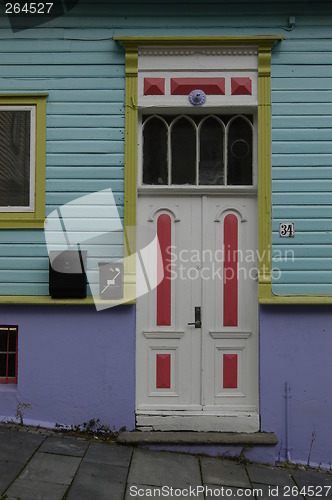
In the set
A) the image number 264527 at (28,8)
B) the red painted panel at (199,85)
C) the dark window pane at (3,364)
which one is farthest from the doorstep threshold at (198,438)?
the image number 264527 at (28,8)

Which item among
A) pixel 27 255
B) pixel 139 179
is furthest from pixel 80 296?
pixel 139 179

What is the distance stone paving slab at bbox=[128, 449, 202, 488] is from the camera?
413 centimetres

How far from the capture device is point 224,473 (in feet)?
14.4

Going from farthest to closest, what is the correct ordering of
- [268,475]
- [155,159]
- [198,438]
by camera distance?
[155,159] < [198,438] < [268,475]

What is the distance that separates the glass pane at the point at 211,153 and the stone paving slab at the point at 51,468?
3.22 metres

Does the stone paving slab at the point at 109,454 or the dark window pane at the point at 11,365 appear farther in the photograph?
the dark window pane at the point at 11,365

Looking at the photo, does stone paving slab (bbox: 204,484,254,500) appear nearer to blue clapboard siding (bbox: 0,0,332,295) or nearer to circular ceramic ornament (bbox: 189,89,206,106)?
blue clapboard siding (bbox: 0,0,332,295)

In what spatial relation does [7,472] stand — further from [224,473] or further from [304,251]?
[304,251]

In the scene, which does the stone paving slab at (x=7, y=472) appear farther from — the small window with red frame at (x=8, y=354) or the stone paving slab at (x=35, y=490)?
the small window with red frame at (x=8, y=354)

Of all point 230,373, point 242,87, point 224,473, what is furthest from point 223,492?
point 242,87

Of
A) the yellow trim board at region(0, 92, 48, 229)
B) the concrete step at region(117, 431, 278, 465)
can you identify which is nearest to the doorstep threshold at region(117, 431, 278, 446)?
the concrete step at region(117, 431, 278, 465)

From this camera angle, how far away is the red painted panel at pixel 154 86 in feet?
16.8

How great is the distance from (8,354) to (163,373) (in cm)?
177

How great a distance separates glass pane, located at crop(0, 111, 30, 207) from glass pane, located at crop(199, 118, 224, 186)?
1995 millimetres
